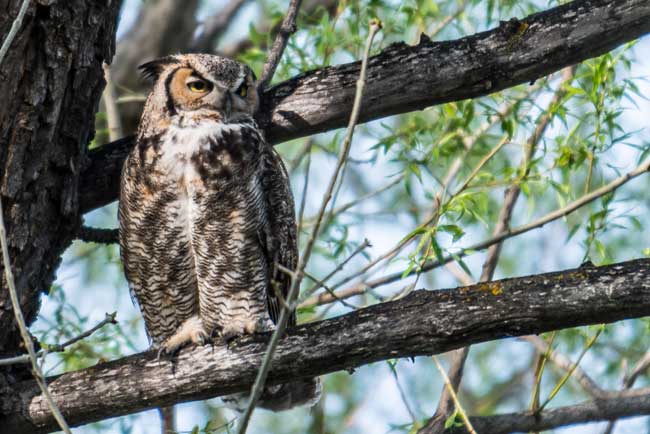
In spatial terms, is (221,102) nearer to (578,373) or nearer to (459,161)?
(459,161)

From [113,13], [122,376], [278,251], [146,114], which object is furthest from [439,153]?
[122,376]

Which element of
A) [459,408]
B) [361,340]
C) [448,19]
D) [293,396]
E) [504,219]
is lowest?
[361,340]

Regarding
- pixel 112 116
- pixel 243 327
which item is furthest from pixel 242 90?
pixel 112 116

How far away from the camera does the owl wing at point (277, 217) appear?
297cm

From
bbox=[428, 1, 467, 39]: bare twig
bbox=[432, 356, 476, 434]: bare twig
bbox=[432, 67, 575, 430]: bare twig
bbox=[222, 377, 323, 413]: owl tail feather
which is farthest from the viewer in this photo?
bbox=[428, 1, 467, 39]: bare twig

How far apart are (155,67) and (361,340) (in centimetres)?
139

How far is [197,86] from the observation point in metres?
3.08

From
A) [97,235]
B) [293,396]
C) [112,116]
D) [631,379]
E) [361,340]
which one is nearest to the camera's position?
[361,340]

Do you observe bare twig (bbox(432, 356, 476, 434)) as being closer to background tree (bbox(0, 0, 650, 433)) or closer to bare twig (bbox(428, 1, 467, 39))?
background tree (bbox(0, 0, 650, 433))

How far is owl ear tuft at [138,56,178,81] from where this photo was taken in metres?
3.18

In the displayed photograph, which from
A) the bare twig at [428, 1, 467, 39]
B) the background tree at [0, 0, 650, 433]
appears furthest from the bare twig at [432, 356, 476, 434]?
the bare twig at [428, 1, 467, 39]

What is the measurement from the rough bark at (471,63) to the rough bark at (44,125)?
57 centimetres

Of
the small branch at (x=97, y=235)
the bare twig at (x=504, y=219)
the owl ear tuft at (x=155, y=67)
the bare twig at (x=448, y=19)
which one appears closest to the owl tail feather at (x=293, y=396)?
the bare twig at (x=504, y=219)

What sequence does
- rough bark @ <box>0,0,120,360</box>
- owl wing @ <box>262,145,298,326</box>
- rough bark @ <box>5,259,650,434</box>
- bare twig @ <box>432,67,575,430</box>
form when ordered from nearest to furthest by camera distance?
rough bark @ <box>5,259,650,434</box> < rough bark @ <box>0,0,120,360</box> < owl wing @ <box>262,145,298,326</box> < bare twig @ <box>432,67,575,430</box>
